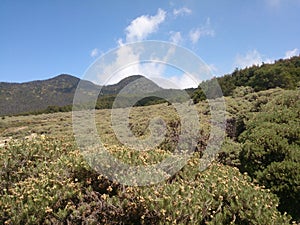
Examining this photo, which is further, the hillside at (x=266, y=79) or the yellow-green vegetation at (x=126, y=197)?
the hillside at (x=266, y=79)

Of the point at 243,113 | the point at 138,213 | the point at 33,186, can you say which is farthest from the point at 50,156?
the point at 243,113

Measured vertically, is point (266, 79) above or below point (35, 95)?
below

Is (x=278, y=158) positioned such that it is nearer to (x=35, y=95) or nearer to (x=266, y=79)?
(x=266, y=79)

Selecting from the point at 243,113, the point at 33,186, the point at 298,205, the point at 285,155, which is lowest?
the point at 298,205

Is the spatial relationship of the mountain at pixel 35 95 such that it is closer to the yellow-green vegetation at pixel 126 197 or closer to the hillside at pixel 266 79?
the hillside at pixel 266 79

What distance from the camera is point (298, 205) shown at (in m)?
6.21

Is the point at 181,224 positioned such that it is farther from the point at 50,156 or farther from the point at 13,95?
the point at 13,95

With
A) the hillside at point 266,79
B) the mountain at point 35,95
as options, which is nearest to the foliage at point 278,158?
the hillside at point 266,79

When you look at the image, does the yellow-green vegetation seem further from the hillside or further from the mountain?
the mountain

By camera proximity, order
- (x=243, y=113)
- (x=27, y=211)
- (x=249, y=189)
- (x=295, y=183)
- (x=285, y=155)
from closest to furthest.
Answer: (x=27, y=211) → (x=249, y=189) → (x=295, y=183) → (x=285, y=155) → (x=243, y=113)

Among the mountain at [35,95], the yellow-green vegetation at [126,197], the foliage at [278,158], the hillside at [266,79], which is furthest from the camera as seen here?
the mountain at [35,95]

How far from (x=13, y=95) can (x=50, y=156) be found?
98.1 metres

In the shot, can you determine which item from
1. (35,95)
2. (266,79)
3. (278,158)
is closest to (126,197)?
(278,158)

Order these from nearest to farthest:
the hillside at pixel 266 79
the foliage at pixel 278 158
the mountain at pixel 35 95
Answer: the foliage at pixel 278 158 < the hillside at pixel 266 79 < the mountain at pixel 35 95
